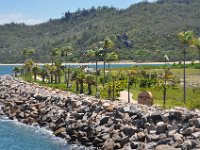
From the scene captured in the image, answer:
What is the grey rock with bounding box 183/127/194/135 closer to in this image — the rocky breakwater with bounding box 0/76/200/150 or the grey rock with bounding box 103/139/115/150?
the rocky breakwater with bounding box 0/76/200/150

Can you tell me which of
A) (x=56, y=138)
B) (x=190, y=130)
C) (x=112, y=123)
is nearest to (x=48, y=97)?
(x=56, y=138)

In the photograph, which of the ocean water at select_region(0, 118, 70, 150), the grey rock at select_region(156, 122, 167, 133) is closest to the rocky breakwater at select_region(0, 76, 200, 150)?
the grey rock at select_region(156, 122, 167, 133)

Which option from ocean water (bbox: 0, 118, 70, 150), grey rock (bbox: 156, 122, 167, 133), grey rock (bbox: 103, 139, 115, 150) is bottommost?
ocean water (bbox: 0, 118, 70, 150)

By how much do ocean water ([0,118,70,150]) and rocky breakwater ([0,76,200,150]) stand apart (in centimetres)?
138

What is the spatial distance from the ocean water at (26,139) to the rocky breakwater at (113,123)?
1.38 metres

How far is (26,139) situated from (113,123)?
34.4 ft

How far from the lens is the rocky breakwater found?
125 ft

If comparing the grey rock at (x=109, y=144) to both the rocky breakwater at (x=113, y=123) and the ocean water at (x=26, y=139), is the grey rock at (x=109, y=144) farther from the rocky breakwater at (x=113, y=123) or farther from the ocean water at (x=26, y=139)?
the ocean water at (x=26, y=139)

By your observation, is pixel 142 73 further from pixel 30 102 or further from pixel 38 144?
pixel 38 144

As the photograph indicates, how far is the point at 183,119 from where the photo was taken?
39656 millimetres

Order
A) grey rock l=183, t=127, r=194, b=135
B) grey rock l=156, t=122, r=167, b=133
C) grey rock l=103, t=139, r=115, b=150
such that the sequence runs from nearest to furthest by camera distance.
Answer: grey rock l=183, t=127, r=194, b=135 → grey rock l=156, t=122, r=167, b=133 → grey rock l=103, t=139, r=115, b=150

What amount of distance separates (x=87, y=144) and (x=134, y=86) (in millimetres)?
42219

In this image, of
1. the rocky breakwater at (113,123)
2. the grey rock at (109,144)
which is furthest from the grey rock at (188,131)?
the grey rock at (109,144)

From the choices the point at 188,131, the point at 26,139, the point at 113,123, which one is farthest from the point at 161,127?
the point at 26,139
